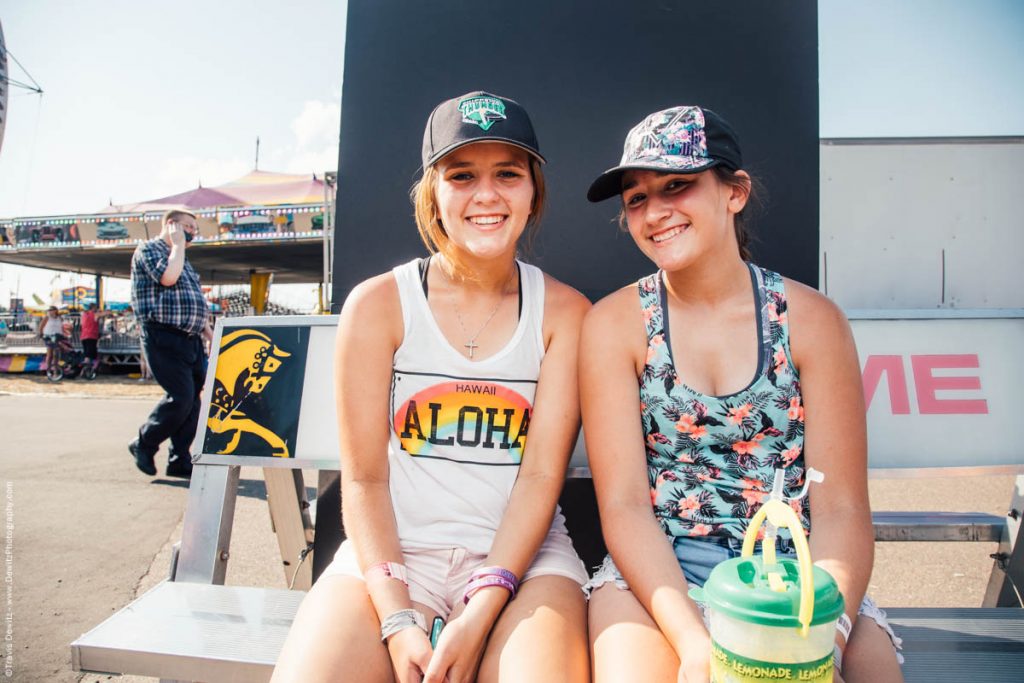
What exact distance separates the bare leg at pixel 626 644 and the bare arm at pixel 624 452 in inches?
1.3

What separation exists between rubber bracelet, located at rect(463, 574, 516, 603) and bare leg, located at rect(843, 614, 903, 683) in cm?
73

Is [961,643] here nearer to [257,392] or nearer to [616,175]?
[616,175]

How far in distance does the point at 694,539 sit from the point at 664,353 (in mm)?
484

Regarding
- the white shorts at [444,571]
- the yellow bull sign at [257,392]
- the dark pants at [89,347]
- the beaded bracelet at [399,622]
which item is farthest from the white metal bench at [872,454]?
the dark pants at [89,347]

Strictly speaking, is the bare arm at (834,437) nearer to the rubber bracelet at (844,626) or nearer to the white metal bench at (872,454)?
the rubber bracelet at (844,626)

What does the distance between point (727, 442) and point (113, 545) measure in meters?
3.58

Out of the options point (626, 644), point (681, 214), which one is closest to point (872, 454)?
point (681, 214)

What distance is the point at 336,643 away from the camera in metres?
1.26

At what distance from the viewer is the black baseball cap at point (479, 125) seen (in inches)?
62.0

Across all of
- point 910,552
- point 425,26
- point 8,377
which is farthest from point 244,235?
point 910,552

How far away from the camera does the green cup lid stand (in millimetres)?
804

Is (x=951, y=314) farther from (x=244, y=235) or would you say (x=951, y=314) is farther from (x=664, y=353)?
(x=244, y=235)

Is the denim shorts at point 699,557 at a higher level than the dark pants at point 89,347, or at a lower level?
lower

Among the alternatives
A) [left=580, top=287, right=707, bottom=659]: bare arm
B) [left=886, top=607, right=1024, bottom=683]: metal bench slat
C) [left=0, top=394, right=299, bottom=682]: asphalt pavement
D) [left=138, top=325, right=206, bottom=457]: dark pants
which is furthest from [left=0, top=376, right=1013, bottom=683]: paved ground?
[left=580, top=287, right=707, bottom=659]: bare arm
